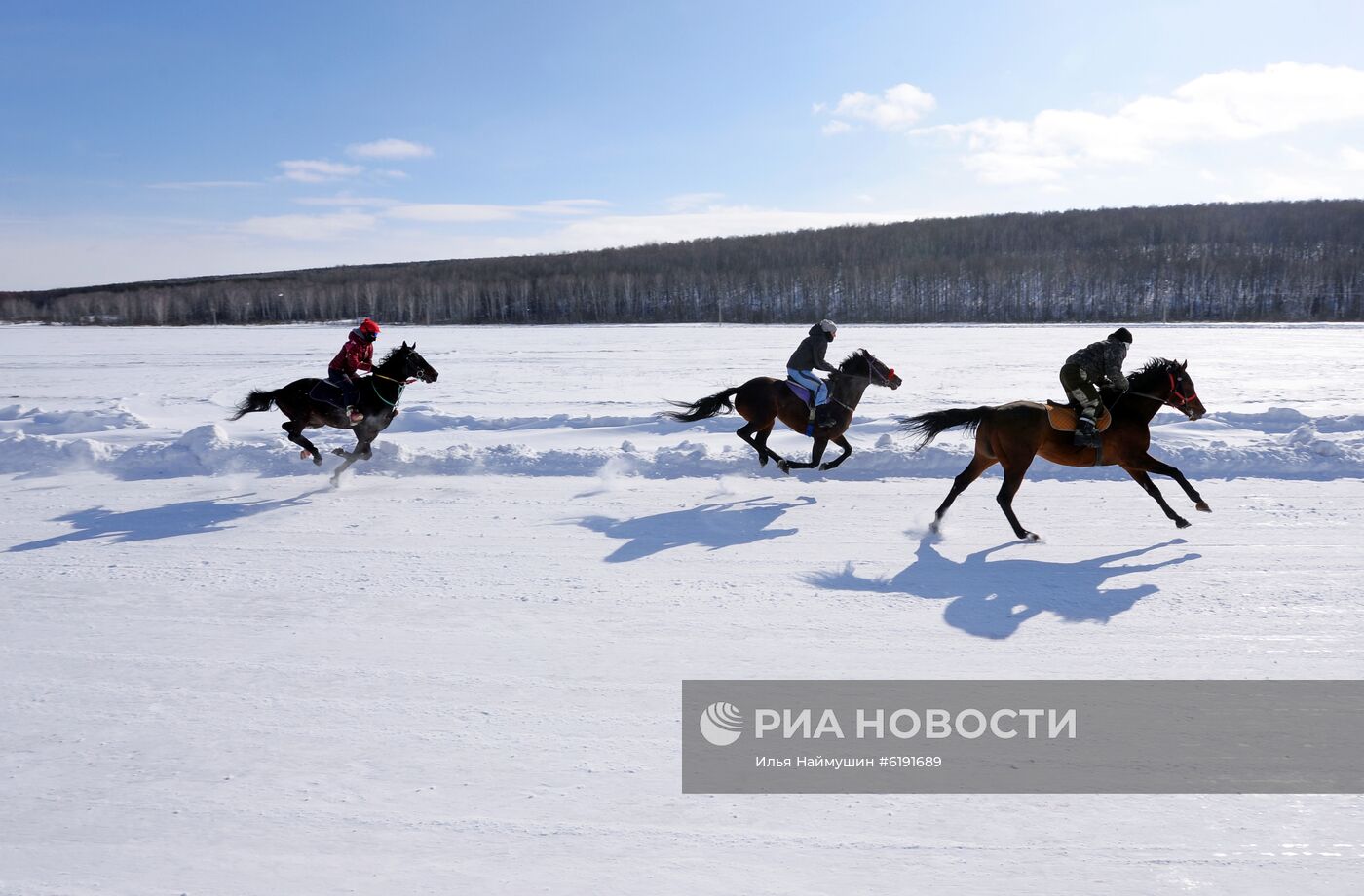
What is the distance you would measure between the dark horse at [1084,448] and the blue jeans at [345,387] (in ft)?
21.9

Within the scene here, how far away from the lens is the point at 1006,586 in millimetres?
5406

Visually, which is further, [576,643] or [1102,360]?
[1102,360]

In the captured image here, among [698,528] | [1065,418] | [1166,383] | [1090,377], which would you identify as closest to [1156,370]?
[1166,383]

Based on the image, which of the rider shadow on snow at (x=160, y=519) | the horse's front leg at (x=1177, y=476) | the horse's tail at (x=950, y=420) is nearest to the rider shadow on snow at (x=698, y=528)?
the horse's tail at (x=950, y=420)

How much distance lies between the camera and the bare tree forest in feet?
275

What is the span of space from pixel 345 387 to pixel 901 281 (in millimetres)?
89414

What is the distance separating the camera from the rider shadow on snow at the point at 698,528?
6.50 meters

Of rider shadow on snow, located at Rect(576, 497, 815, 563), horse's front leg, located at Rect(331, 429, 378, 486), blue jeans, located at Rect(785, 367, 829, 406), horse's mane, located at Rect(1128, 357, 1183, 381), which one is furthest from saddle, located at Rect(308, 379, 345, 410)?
horse's mane, located at Rect(1128, 357, 1183, 381)

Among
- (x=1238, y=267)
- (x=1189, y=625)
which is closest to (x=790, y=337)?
(x=1189, y=625)

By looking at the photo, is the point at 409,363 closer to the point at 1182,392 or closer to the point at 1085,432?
the point at 1085,432

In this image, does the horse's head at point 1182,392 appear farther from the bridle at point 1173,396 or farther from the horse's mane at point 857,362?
the horse's mane at point 857,362

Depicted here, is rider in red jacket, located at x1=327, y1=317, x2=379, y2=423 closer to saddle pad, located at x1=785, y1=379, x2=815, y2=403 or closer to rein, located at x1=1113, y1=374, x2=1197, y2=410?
saddle pad, located at x1=785, y1=379, x2=815, y2=403

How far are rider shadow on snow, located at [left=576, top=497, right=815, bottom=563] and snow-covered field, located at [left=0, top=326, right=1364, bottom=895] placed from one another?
0.06 meters

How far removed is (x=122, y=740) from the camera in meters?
3.57
